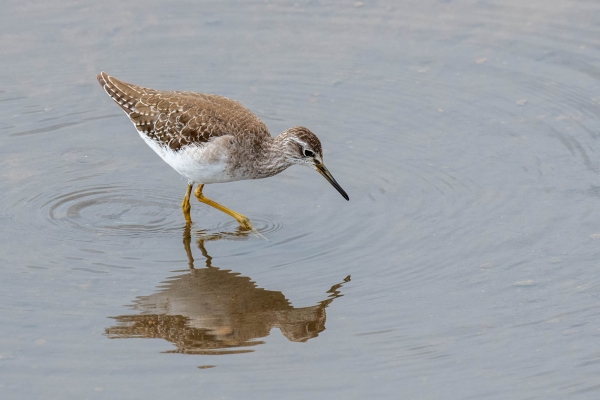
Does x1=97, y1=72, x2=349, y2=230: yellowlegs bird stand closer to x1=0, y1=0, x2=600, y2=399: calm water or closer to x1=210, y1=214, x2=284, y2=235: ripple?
x1=210, y1=214, x2=284, y2=235: ripple

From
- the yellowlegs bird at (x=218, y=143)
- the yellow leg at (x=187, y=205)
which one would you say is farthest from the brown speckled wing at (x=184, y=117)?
the yellow leg at (x=187, y=205)

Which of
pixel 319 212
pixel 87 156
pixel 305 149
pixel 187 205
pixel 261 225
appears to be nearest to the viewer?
pixel 305 149

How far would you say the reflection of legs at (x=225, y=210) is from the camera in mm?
11406

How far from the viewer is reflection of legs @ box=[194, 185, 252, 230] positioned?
37.4 feet

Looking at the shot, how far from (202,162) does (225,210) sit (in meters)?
0.77

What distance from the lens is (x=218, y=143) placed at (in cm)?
1132

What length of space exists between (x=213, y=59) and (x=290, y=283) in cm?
590

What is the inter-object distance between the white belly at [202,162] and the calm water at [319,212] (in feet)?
2.19

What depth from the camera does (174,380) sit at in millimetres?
8727

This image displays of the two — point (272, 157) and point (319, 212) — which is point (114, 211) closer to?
point (272, 157)

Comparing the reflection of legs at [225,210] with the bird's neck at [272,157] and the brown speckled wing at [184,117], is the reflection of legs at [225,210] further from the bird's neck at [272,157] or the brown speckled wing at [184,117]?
the brown speckled wing at [184,117]

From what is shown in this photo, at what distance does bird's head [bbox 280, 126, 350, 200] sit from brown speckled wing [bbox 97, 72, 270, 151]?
16.1 inches

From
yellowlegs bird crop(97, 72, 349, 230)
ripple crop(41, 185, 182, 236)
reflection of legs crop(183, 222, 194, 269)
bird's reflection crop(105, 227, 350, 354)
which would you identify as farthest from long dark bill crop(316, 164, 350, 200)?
ripple crop(41, 185, 182, 236)

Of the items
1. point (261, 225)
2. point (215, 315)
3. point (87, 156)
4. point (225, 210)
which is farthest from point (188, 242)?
point (87, 156)
